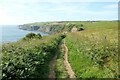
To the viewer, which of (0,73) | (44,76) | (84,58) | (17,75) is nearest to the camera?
(0,73)

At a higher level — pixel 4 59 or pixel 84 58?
pixel 4 59

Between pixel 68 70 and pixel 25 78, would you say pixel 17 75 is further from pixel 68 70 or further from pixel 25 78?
pixel 68 70

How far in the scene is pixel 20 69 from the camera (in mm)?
11953

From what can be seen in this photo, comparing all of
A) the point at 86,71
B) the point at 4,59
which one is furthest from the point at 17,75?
the point at 86,71

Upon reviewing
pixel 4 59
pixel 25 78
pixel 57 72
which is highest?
pixel 4 59

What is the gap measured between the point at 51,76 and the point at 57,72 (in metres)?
1.22

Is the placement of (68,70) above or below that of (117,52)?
below

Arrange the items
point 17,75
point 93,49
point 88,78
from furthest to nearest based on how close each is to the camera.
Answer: point 93,49, point 88,78, point 17,75

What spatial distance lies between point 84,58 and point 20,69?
8.69 metres

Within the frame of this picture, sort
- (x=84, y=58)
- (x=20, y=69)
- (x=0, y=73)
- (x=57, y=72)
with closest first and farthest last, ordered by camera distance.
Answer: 1. (x=0, y=73)
2. (x=20, y=69)
3. (x=57, y=72)
4. (x=84, y=58)

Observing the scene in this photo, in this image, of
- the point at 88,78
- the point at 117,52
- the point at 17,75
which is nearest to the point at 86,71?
the point at 88,78

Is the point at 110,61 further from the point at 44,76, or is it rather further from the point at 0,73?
the point at 0,73

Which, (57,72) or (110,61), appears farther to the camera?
(57,72)

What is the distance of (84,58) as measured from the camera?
19.6 meters
